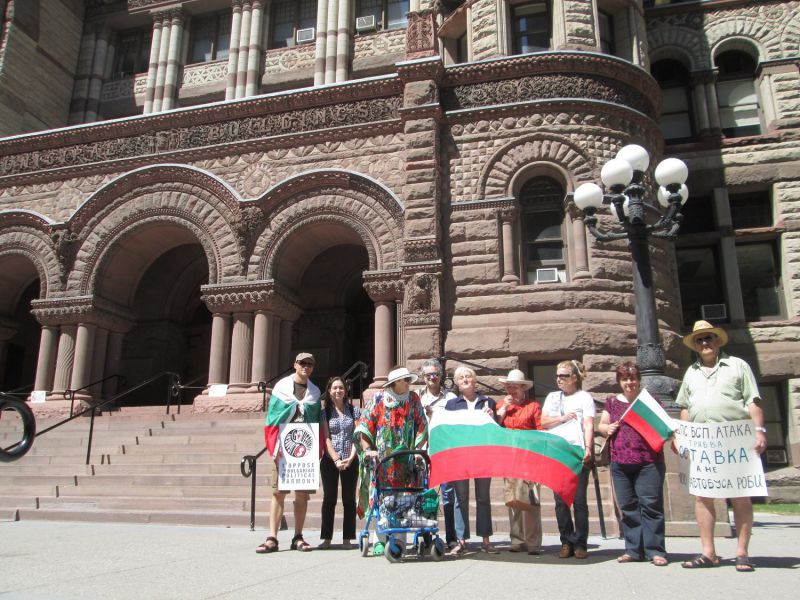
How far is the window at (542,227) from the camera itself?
13914 millimetres

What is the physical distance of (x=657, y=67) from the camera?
61.1ft

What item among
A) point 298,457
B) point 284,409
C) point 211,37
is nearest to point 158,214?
point 211,37

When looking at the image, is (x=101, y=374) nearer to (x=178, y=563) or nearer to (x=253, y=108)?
(x=253, y=108)

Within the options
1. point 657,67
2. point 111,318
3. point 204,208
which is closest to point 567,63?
point 657,67

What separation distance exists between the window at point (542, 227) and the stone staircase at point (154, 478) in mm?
5496

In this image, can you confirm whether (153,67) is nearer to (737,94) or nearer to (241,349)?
(241,349)

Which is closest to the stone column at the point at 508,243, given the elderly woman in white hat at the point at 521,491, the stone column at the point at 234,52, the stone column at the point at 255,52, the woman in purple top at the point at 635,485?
the elderly woman in white hat at the point at 521,491

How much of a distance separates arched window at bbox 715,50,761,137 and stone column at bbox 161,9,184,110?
53.0ft

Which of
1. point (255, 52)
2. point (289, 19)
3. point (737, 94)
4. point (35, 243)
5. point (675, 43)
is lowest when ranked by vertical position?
point (35, 243)

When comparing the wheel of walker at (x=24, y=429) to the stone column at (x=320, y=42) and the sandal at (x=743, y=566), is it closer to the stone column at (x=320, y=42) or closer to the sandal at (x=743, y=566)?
the sandal at (x=743, y=566)

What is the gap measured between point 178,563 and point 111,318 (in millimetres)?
12305

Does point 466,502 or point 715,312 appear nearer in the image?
point 466,502

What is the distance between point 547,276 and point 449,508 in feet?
26.7

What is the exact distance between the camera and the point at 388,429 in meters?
6.14
